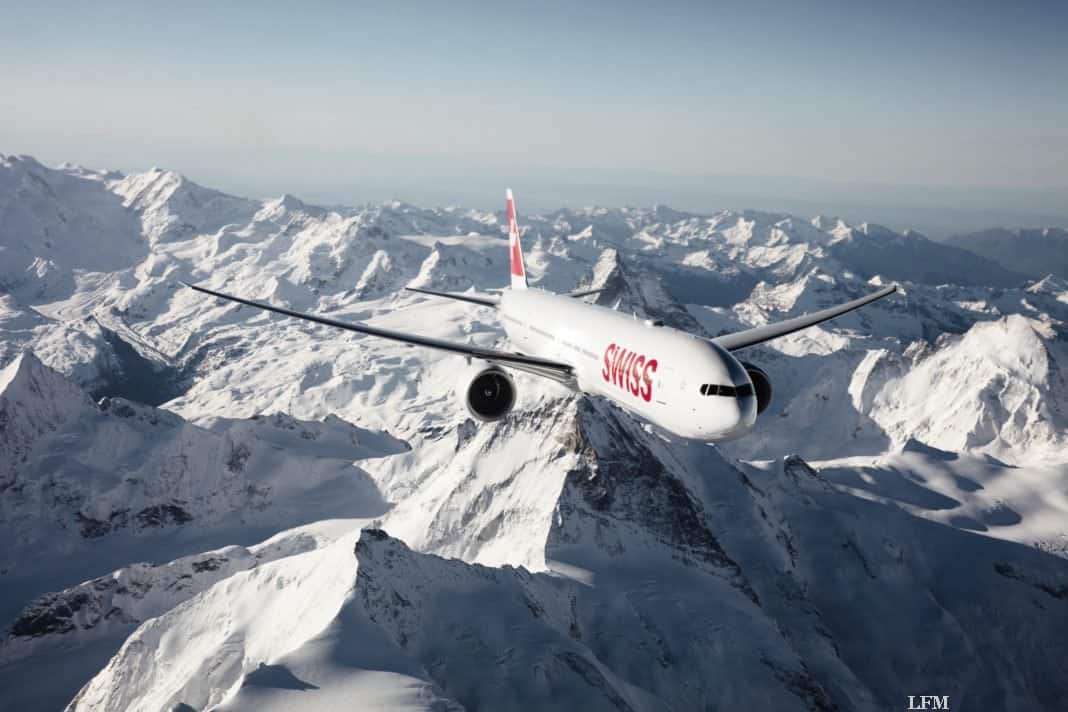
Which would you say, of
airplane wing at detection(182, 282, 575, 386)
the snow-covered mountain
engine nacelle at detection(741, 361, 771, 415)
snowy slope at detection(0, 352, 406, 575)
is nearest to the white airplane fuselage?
airplane wing at detection(182, 282, 575, 386)

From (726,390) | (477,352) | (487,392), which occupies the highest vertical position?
(726,390)

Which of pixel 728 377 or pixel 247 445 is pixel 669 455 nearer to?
pixel 728 377

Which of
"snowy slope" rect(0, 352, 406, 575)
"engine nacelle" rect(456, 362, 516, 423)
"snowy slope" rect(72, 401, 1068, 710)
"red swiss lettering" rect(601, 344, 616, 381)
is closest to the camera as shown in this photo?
"red swiss lettering" rect(601, 344, 616, 381)

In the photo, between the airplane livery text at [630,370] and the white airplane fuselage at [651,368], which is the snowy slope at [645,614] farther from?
the airplane livery text at [630,370]

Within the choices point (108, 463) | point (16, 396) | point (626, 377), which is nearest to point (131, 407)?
point (108, 463)

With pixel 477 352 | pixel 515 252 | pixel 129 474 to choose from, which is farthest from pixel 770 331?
pixel 129 474

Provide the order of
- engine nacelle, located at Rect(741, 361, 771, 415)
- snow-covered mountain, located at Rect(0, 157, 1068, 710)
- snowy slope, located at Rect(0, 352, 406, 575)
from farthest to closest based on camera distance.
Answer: snowy slope, located at Rect(0, 352, 406, 575) < snow-covered mountain, located at Rect(0, 157, 1068, 710) < engine nacelle, located at Rect(741, 361, 771, 415)

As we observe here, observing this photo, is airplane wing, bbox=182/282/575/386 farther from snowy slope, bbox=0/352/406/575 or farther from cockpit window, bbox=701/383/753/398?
snowy slope, bbox=0/352/406/575

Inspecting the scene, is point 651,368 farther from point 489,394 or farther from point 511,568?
point 511,568
